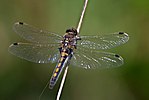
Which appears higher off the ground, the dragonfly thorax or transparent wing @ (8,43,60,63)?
the dragonfly thorax

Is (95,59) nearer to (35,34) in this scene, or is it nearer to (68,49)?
(68,49)

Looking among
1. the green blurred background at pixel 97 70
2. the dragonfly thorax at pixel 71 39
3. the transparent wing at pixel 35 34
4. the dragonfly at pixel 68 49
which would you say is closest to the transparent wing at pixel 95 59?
the dragonfly at pixel 68 49

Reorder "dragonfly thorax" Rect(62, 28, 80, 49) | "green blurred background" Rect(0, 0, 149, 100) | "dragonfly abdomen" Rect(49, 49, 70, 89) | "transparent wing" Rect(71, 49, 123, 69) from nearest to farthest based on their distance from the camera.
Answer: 1. "transparent wing" Rect(71, 49, 123, 69)
2. "dragonfly abdomen" Rect(49, 49, 70, 89)
3. "dragonfly thorax" Rect(62, 28, 80, 49)
4. "green blurred background" Rect(0, 0, 149, 100)

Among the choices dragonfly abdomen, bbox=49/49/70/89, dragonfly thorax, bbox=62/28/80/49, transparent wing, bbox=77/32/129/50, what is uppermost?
dragonfly thorax, bbox=62/28/80/49

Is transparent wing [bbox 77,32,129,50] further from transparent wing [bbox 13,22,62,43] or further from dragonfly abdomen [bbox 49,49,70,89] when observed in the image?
transparent wing [bbox 13,22,62,43]

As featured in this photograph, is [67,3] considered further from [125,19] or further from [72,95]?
[72,95]

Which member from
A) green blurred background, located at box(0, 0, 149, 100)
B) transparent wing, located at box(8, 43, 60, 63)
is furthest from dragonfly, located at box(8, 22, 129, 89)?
green blurred background, located at box(0, 0, 149, 100)
